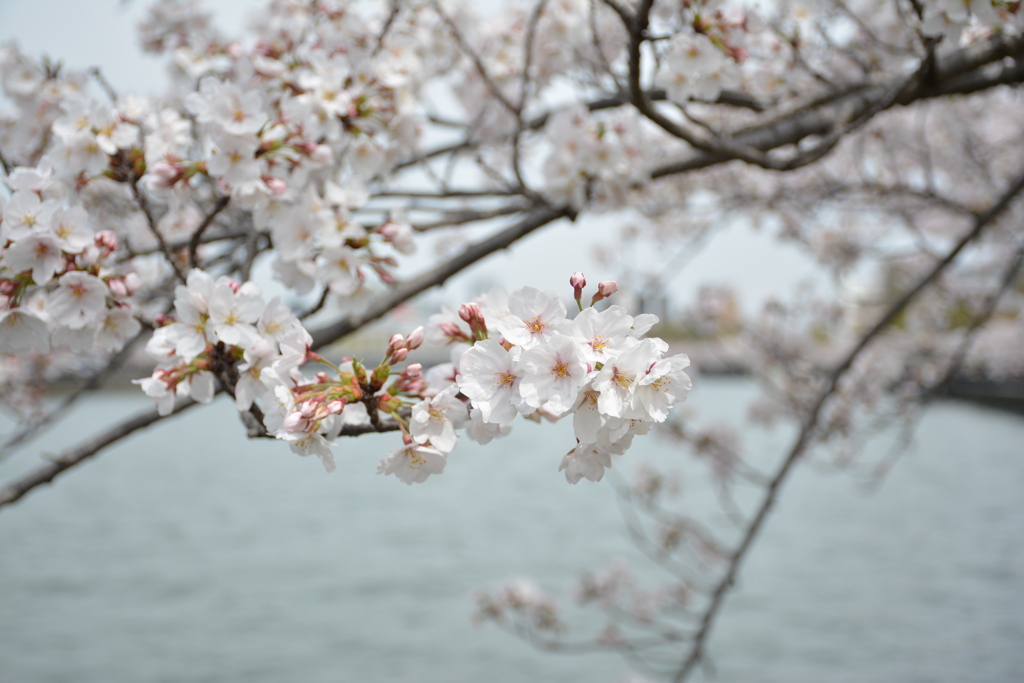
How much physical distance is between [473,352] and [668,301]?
4.86 m

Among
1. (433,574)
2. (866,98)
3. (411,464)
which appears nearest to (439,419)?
(411,464)

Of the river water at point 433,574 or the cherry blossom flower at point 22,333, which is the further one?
the river water at point 433,574

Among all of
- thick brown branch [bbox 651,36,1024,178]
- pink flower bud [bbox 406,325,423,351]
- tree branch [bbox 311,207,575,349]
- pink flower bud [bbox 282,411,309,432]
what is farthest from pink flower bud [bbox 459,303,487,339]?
thick brown branch [bbox 651,36,1024,178]

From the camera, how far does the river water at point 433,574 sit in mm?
7191

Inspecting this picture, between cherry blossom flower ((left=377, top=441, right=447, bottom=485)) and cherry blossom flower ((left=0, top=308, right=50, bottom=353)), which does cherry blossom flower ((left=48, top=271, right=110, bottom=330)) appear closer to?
cherry blossom flower ((left=0, top=308, right=50, bottom=353))

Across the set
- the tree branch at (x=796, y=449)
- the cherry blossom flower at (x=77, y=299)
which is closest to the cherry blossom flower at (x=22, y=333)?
the cherry blossom flower at (x=77, y=299)

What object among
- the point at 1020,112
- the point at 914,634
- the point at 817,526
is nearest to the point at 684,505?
the point at 817,526

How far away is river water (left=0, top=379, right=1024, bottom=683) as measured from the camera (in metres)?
7.19

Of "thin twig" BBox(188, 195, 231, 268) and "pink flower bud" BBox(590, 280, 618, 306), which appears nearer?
"pink flower bud" BBox(590, 280, 618, 306)

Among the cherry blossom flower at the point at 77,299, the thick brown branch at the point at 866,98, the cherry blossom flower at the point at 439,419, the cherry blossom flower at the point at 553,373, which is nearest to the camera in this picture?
the cherry blossom flower at the point at 553,373

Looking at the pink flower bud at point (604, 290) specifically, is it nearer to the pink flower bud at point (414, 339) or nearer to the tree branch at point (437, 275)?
the pink flower bud at point (414, 339)

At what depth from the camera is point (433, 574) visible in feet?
32.8

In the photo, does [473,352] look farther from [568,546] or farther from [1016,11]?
[568,546]

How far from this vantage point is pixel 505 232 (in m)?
2.27
